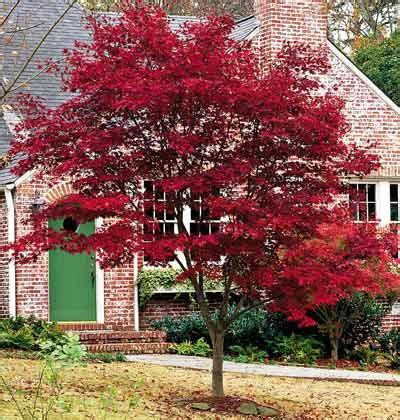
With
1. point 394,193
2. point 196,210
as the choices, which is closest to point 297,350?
point 394,193

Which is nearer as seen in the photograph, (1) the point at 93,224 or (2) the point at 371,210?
(1) the point at 93,224

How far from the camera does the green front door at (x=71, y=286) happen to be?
18.6 meters

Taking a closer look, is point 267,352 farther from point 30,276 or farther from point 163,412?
point 163,412

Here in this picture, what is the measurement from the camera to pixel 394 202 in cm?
2156

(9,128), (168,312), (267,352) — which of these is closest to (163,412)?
(267,352)

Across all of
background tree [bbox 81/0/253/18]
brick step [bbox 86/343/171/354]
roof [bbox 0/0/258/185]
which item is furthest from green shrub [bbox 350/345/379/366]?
background tree [bbox 81/0/253/18]

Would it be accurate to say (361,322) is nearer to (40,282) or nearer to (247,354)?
(247,354)

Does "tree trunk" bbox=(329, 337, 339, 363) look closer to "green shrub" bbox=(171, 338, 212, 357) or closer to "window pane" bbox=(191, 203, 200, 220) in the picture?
"green shrub" bbox=(171, 338, 212, 357)

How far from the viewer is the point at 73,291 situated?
18766 millimetres

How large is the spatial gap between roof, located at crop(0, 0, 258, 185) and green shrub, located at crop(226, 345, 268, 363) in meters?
5.07

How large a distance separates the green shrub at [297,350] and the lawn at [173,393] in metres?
2.64

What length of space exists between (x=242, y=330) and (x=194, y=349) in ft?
3.56

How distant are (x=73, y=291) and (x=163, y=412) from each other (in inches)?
308

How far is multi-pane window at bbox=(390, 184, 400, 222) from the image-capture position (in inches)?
846
